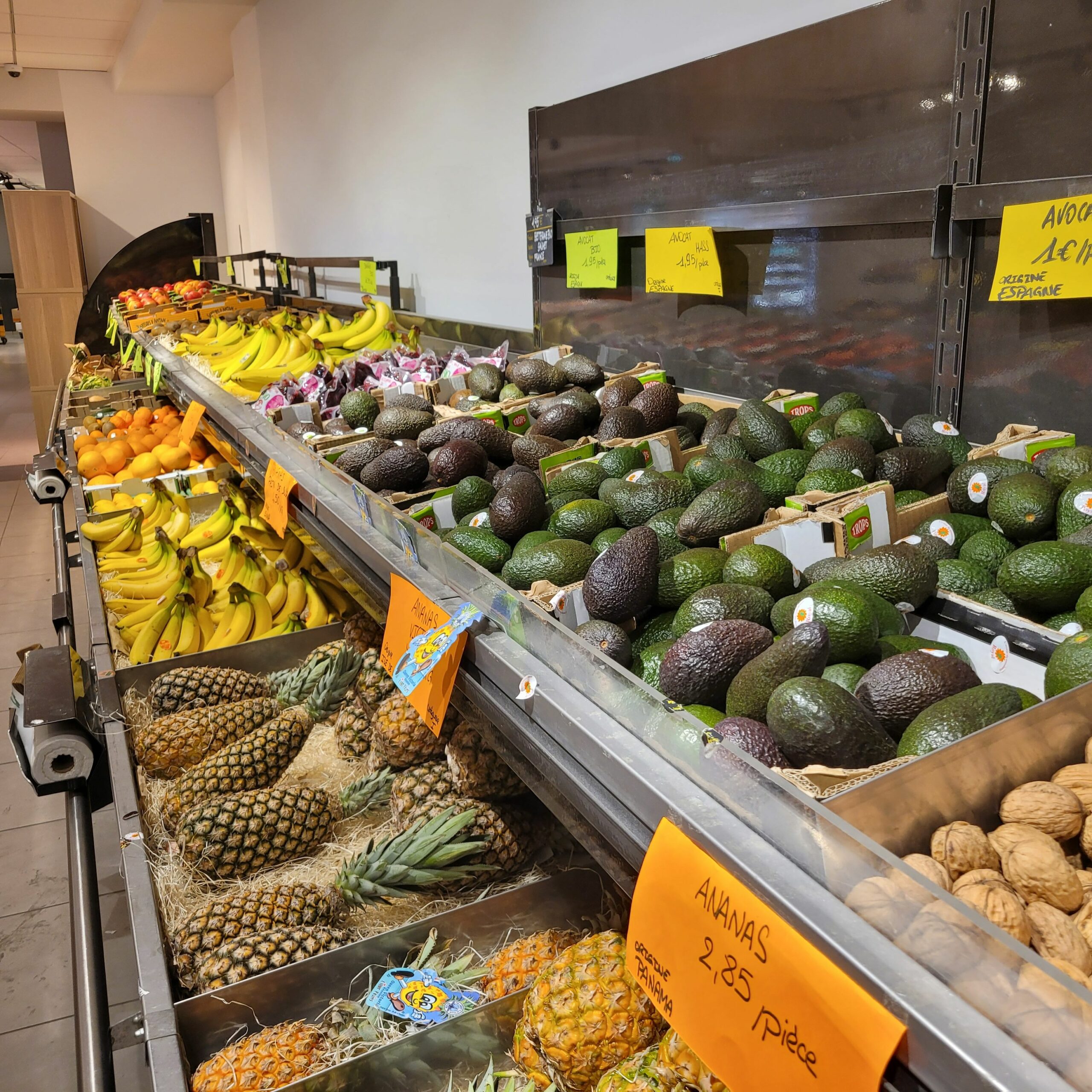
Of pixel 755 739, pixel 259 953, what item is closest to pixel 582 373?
pixel 259 953

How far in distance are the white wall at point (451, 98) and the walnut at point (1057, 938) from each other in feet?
6.40

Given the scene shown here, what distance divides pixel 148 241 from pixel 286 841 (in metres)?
9.22

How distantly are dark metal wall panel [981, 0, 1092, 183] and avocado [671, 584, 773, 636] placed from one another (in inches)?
37.5

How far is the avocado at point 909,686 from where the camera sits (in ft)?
3.07

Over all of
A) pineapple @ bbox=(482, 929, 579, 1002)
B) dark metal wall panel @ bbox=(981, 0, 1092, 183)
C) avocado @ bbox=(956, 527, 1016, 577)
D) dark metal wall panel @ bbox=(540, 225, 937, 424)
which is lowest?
pineapple @ bbox=(482, 929, 579, 1002)

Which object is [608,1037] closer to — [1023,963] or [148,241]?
[1023,963]

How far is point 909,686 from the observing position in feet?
3.09

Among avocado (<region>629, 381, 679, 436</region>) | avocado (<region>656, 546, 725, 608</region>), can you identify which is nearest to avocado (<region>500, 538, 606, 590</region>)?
avocado (<region>656, 546, 725, 608</region>)

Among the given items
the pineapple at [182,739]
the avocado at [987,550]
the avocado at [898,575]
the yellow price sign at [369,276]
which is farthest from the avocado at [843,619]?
the yellow price sign at [369,276]

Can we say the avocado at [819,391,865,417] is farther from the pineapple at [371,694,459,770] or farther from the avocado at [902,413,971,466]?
the pineapple at [371,694,459,770]

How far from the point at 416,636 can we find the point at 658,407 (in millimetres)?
1006

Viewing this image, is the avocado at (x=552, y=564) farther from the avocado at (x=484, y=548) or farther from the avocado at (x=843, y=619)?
the avocado at (x=843, y=619)

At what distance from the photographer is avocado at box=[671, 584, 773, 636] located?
3.74 ft

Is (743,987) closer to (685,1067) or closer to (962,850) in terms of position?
(962,850)
